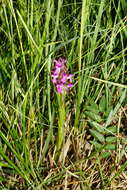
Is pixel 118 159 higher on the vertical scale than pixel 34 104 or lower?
lower

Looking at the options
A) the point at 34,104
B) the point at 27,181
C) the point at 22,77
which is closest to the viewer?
the point at 27,181

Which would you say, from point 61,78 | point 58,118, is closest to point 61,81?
point 61,78

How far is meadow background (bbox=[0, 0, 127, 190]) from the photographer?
1.21 meters

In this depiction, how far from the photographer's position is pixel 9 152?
130 centimetres

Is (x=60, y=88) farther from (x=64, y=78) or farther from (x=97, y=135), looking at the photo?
(x=97, y=135)

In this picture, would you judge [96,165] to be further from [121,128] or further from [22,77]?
[22,77]

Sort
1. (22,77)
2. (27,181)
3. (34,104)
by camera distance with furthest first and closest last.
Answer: (22,77) < (34,104) < (27,181)

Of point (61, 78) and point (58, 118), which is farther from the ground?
point (61, 78)

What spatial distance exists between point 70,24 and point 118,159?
58 cm

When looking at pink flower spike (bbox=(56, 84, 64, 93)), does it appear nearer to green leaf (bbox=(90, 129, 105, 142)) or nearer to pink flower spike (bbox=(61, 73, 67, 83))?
pink flower spike (bbox=(61, 73, 67, 83))

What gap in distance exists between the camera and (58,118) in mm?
1228

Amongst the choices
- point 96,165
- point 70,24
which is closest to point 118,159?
point 96,165

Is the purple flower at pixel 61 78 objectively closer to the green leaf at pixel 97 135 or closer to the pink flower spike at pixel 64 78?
the pink flower spike at pixel 64 78

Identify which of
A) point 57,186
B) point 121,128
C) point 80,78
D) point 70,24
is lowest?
point 57,186
